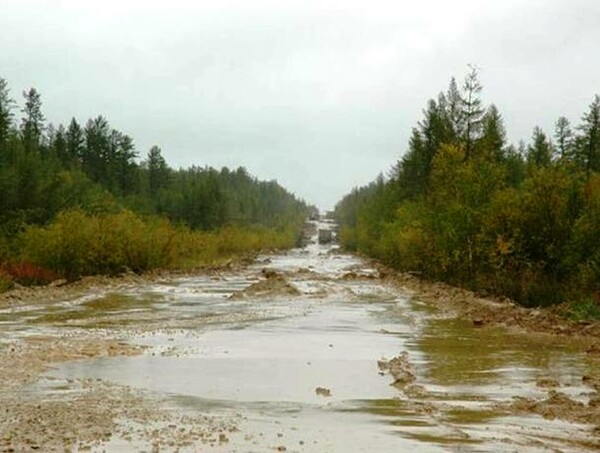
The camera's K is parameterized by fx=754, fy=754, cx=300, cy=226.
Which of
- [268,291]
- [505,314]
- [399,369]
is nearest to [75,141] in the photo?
[268,291]

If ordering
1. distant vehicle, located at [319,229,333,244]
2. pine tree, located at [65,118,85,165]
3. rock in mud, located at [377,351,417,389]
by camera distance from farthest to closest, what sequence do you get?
distant vehicle, located at [319,229,333,244] → pine tree, located at [65,118,85,165] → rock in mud, located at [377,351,417,389]

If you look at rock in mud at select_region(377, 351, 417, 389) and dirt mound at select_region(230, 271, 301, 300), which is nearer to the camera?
rock in mud at select_region(377, 351, 417, 389)

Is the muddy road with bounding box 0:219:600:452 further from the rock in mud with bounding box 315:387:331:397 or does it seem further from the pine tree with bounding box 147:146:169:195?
the pine tree with bounding box 147:146:169:195

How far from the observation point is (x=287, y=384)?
13188 millimetres

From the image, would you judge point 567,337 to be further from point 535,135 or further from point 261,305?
point 535,135

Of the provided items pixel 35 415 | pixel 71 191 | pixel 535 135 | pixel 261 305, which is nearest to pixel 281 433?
pixel 35 415

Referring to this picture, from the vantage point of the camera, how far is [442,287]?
40.2 m

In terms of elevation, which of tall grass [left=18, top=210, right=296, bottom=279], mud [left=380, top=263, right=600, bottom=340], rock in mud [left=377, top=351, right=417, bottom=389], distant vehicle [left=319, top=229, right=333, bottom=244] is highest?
distant vehicle [left=319, top=229, right=333, bottom=244]

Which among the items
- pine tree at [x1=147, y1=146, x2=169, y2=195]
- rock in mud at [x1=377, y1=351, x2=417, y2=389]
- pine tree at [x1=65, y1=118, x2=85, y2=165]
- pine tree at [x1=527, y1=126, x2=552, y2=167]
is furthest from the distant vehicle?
rock in mud at [x1=377, y1=351, x2=417, y2=389]

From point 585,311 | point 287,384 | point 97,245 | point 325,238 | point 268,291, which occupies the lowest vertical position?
point 287,384

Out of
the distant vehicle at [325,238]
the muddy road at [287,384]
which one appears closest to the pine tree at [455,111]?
the muddy road at [287,384]

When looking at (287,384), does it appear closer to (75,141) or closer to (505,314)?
(505,314)

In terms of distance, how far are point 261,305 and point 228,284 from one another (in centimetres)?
1401

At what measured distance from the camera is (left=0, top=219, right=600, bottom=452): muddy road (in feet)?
30.1
